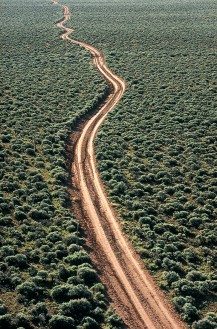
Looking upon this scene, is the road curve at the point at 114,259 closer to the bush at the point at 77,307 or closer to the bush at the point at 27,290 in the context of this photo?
the bush at the point at 77,307

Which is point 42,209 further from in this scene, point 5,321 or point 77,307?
point 5,321

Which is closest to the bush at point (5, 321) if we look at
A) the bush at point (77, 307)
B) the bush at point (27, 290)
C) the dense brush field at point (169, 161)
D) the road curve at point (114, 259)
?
the bush at point (27, 290)

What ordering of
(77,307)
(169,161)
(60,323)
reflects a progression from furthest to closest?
(169,161) < (77,307) < (60,323)

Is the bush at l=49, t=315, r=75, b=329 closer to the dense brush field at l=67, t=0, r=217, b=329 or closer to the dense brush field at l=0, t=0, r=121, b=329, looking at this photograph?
the dense brush field at l=0, t=0, r=121, b=329

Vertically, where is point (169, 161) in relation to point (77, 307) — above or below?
above

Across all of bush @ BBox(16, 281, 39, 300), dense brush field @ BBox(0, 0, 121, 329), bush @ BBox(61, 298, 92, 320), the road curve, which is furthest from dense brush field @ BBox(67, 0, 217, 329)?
bush @ BBox(16, 281, 39, 300)

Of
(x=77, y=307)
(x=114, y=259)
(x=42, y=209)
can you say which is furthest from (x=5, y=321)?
(x=42, y=209)

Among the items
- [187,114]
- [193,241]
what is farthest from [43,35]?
[193,241]
